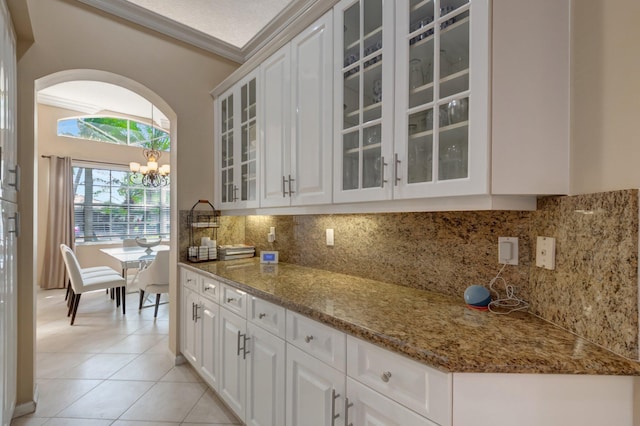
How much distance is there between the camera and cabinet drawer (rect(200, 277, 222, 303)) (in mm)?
2011

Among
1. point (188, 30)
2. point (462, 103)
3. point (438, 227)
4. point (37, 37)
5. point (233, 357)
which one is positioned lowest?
point (233, 357)

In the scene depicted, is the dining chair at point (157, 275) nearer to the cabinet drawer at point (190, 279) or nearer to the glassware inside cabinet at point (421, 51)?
the cabinet drawer at point (190, 279)

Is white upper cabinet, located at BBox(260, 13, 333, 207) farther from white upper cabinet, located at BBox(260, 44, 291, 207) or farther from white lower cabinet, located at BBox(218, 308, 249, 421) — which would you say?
white lower cabinet, located at BBox(218, 308, 249, 421)

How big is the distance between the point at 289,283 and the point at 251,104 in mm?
1424

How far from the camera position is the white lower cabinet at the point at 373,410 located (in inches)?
36.0

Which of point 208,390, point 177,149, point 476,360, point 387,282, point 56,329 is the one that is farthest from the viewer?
point 56,329

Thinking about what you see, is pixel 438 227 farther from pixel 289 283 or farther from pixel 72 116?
pixel 72 116

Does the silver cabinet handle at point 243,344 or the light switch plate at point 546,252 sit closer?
the light switch plate at point 546,252

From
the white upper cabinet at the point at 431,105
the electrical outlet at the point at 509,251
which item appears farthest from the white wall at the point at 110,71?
the electrical outlet at the point at 509,251

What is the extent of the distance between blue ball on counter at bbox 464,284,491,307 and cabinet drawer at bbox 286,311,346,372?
557 millimetres

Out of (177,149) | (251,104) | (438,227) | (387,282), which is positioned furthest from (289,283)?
(177,149)

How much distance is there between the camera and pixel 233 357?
1840mm

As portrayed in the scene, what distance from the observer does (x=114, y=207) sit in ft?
19.6

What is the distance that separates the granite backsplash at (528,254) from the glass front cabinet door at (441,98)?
1.07ft
